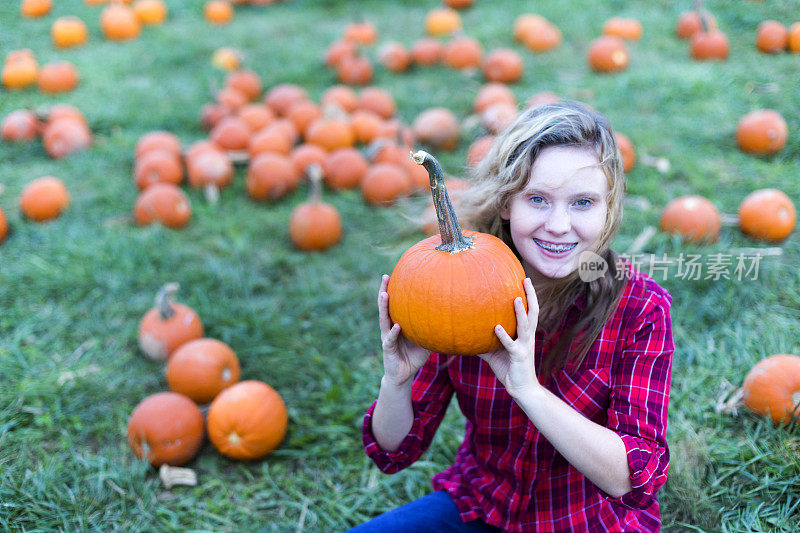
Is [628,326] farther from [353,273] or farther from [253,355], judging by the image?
[353,273]

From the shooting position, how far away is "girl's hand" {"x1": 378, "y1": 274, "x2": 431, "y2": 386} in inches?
73.2

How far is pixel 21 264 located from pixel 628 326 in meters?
4.24

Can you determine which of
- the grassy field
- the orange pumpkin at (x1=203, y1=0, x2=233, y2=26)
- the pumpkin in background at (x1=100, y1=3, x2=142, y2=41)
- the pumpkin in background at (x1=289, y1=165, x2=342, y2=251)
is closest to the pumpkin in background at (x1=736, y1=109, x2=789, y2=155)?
the grassy field

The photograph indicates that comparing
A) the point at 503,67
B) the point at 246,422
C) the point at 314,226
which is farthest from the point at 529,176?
the point at 503,67

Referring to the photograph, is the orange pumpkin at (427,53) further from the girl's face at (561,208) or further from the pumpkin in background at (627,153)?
the girl's face at (561,208)

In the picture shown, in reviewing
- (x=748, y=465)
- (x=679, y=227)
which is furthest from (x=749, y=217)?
(x=748, y=465)

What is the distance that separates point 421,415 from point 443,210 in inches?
31.8

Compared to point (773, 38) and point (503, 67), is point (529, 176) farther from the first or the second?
point (773, 38)

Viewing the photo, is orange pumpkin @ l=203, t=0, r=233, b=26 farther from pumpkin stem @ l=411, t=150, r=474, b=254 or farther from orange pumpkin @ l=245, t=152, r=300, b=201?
pumpkin stem @ l=411, t=150, r=474, b=254

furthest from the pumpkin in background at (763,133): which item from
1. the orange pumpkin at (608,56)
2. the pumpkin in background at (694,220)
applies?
the orange pumpkin at (608,56)

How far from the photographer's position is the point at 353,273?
4438 millimetres

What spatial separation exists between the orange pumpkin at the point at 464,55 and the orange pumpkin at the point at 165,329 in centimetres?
A: 465

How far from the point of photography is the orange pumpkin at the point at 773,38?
6461 millimetres

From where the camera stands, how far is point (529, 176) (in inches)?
75.2
